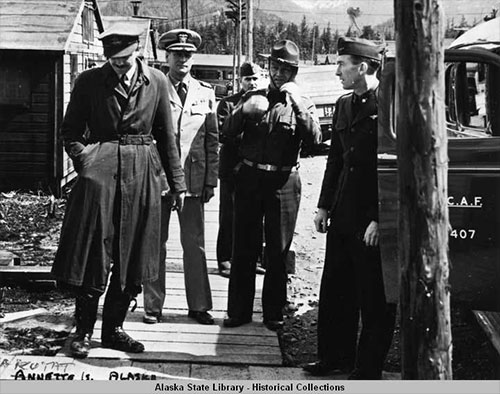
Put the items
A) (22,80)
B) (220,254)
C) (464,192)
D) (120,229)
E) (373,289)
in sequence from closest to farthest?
(464,192)
(373,289)
(120,229)
(220,254)
(22,80)

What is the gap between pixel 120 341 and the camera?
207 inches

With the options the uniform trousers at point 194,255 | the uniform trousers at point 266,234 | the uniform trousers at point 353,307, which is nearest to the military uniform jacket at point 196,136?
the uniform trousers at point 194,255

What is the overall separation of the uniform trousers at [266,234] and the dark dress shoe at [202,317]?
15 cm

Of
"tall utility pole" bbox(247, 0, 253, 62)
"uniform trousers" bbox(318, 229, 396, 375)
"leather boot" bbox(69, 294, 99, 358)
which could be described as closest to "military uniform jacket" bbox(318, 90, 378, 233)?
"uniform trousers" bbox(318, 229, 396, 375)

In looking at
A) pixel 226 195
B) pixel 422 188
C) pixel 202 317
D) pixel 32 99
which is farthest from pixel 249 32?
pixel 422 188

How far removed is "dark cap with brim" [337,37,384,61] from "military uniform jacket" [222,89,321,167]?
42.4 inches

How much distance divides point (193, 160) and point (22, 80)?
805 centimetres

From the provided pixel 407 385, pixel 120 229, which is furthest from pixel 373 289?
pixel 120 229

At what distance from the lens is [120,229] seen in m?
5.12

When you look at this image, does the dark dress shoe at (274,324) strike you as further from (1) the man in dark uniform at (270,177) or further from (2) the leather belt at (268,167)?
(2) the leather belt at (268,167)

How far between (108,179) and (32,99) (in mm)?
8785

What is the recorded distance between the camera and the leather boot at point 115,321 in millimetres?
5258

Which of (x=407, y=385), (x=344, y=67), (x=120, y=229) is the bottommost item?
(x=407, y=385)

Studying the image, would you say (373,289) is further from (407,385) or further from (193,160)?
(193,160)
